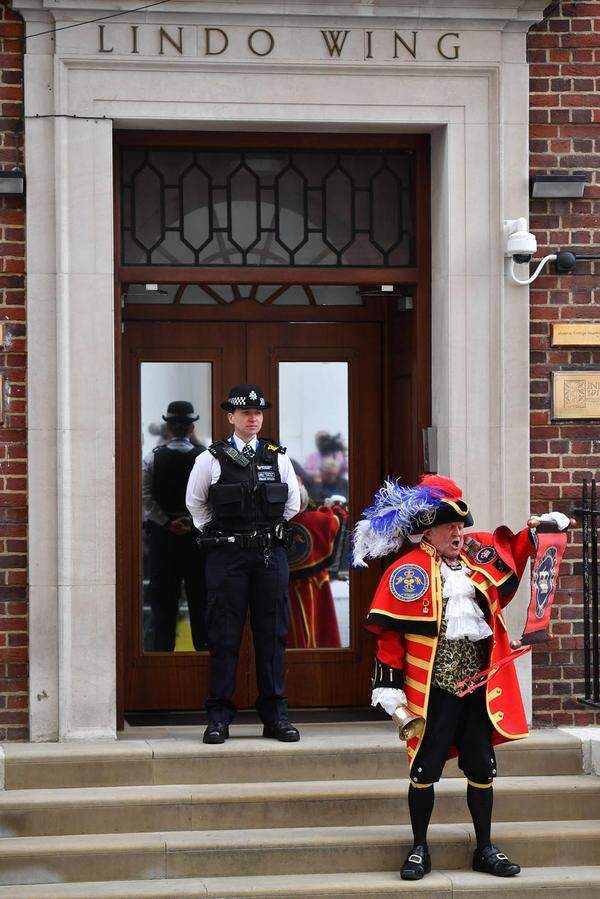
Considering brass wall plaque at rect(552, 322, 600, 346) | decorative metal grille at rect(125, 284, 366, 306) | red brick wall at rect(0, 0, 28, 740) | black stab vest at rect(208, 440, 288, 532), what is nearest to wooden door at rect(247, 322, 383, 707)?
decorative metal grille at rect(125, 284, 366, 306)

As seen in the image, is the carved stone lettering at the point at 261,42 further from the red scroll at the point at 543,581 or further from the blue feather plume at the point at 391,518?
the red scroll at the point at 543,581

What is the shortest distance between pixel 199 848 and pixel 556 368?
10.5ft

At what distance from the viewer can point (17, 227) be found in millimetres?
7859

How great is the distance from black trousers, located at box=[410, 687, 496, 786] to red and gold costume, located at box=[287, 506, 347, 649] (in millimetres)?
2320

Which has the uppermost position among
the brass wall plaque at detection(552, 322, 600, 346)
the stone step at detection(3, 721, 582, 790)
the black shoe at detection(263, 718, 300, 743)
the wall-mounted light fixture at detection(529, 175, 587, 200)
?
the wall-mounted light fixture at detection(529, 175, 587, 200)

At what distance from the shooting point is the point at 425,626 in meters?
6.53

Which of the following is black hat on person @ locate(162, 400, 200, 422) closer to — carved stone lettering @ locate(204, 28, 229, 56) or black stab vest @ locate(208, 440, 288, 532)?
black stab vest @ locate(208, 440, 288, 532)

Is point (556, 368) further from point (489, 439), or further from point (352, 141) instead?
point (352, 141)

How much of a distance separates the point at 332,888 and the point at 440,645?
1.16m

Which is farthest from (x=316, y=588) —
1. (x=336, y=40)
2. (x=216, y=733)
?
(x=336, y=40)

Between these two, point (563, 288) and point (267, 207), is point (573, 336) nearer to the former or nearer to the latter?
point (563, 288)

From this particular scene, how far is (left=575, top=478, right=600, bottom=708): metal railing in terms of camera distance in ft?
25.5

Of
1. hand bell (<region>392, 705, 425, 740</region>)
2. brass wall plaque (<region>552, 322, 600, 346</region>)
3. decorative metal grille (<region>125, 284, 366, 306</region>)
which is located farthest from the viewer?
decorative metal grille (<region>125, 284, 366, 306</region>)

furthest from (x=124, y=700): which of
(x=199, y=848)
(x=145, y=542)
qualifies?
(x=199, y=848)
